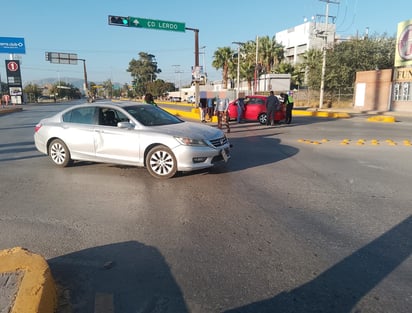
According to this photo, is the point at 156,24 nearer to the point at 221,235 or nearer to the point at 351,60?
the point at 221,235

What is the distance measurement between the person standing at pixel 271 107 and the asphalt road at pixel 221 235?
8954mm

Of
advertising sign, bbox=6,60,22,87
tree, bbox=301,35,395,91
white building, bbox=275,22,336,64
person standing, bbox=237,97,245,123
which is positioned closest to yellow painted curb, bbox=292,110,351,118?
person standing, bbox=237,97,245,123

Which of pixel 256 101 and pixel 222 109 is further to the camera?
pixel 256 101

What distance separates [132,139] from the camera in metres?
6.71

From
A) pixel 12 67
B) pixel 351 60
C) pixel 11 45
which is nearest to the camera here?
pixel 351 60

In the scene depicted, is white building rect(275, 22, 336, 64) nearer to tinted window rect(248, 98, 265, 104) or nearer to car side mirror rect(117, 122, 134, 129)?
tinted window rect(248, 98, 265, 104)

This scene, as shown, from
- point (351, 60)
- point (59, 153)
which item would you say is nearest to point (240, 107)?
point (59, 153)

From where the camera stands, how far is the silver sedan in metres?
6.43

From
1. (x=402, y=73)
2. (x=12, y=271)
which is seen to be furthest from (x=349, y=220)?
(x=402, y=73)

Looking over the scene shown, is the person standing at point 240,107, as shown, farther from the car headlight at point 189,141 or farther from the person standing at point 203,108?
the car headlight at point 189,141

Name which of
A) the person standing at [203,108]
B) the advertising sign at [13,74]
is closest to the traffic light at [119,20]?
the person standing at [203,108]

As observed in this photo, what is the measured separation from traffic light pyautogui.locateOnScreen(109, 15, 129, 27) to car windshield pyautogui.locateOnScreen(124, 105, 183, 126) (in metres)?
15.7

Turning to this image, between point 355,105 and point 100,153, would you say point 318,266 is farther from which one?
point 355,105

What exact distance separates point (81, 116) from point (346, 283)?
21.3 ft
